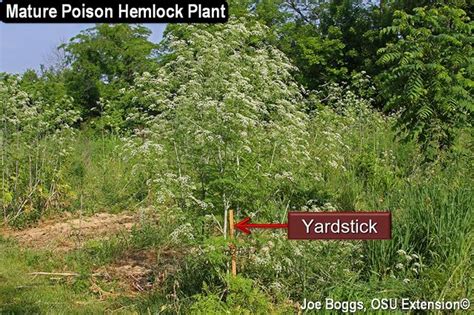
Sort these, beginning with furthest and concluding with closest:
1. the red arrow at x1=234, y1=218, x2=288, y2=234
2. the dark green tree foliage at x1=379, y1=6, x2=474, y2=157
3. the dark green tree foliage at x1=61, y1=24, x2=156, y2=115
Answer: the dark green tree foliage at x1=61, y1=24, x2=156, y2=115
the dark green tree foliage at x1=379, y1=6, x2=474, y2=157
the red arrow at x1=234, y1=218, x2=288, y2=234

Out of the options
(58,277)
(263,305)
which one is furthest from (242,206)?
(58,277)

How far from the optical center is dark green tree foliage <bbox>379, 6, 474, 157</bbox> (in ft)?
23.5

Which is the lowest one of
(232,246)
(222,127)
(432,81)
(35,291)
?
(35,291)

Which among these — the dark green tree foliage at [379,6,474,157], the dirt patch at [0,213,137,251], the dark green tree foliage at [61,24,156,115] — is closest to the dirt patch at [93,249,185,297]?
the dirt patch at [0,213,137,251]

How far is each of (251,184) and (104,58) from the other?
24.1 meters

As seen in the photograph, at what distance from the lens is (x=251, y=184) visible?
520cm

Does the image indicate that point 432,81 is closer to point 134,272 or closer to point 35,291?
point 134,272

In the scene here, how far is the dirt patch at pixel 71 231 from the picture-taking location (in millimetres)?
8070

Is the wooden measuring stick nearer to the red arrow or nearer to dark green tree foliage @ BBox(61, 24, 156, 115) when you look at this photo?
the red arrow

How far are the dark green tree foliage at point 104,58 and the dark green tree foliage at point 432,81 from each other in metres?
19.6

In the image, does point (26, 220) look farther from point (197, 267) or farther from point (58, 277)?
point (197, 267)

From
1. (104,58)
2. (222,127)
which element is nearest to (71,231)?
(222,127)

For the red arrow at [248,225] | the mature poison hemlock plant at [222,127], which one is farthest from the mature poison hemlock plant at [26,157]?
the red arrow at [248,225]

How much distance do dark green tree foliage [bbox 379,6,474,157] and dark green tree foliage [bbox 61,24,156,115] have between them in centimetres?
1960
